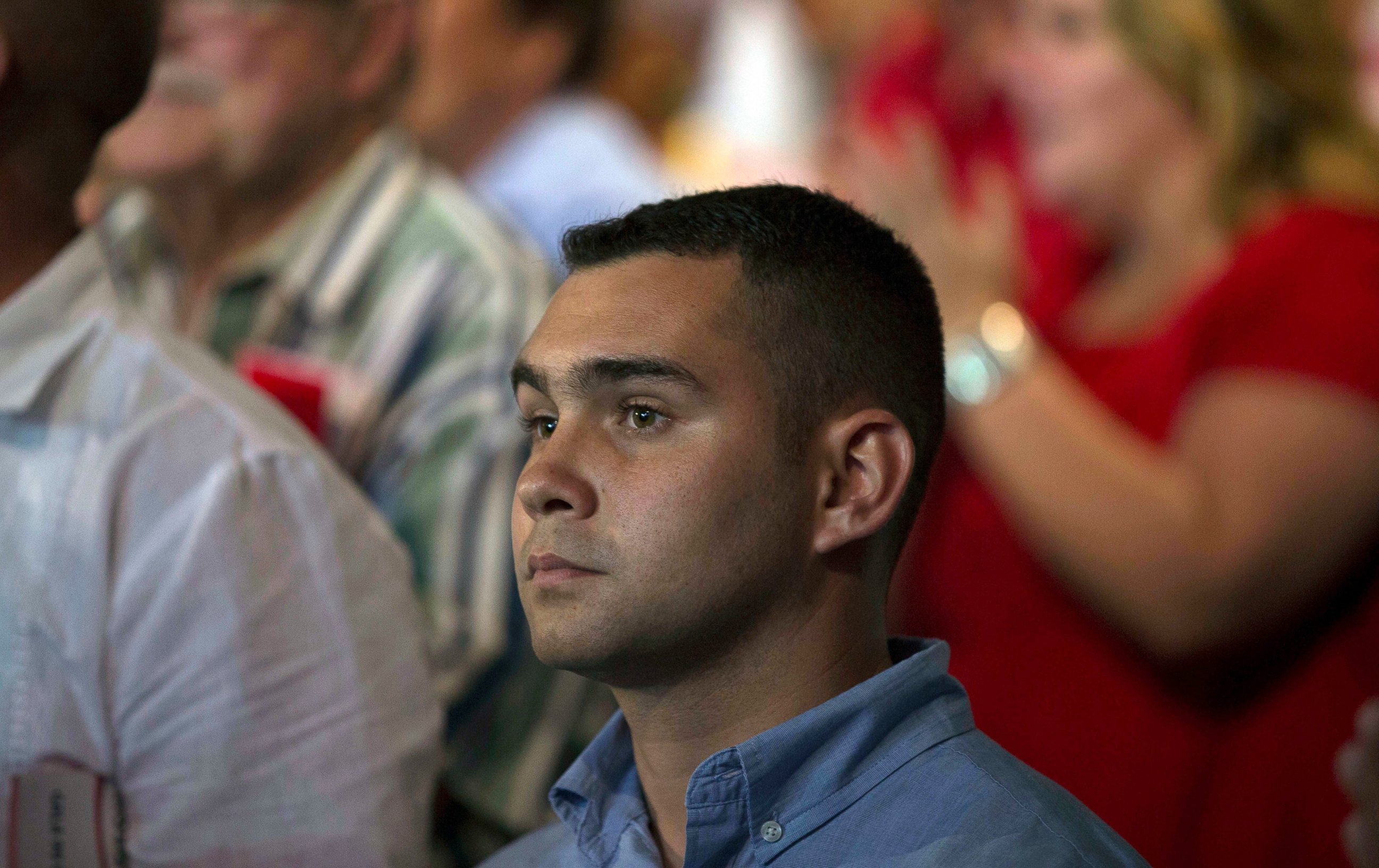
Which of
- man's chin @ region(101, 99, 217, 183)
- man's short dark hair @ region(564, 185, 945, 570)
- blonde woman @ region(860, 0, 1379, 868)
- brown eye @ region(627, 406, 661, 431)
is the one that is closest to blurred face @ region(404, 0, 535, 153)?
man's chin @ region(101, 99, 217, 183)

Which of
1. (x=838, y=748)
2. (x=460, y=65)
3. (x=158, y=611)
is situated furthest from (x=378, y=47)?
(x=838, y=748)

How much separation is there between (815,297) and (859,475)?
12 centimetres

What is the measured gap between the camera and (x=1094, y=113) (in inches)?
70.9

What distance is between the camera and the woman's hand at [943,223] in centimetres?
178

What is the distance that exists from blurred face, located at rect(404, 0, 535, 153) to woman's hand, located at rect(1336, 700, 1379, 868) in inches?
63.4

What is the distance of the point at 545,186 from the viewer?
263cm

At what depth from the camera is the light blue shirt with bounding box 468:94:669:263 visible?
2.58m

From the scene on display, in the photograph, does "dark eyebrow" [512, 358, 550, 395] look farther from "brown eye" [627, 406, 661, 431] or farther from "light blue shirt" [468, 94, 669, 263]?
"light blue shirt" [468, 94, 669, 263]

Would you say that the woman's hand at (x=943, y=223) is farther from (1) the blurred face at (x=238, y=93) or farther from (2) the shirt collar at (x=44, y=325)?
(2) the shirt collar at (x=44, y=325)

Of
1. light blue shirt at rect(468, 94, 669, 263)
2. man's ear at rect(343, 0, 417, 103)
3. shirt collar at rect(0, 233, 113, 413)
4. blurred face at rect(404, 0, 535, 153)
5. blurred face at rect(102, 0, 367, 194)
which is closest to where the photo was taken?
shirt collar at rect(0, 233, 113, 413)

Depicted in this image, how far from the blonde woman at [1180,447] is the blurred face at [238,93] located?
2.58 ft

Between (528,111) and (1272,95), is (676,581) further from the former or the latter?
(528,111)

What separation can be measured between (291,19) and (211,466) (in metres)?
0.82

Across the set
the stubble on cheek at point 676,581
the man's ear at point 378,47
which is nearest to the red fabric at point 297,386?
the man's ear at point 378,47
